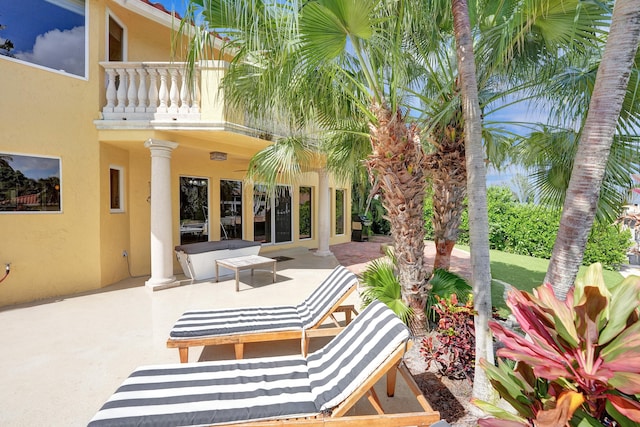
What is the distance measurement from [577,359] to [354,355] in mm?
1808

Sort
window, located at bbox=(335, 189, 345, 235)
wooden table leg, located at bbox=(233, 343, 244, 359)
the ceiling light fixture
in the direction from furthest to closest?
1. window, located at bbox=(335, 189, 345, 235)
2. the ceiling light fixture
3. wooden table leg, located at bbox=(233, 343, 244, 359)

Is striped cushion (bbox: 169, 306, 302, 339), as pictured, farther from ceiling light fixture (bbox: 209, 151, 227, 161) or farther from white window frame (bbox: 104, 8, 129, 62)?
white window frame (bbox: 104, 8, 129, 62)

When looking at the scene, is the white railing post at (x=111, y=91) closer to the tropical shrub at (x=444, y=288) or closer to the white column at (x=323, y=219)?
the white column at (x=323, y=219)

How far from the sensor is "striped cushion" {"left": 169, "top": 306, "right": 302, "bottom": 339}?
158 inches

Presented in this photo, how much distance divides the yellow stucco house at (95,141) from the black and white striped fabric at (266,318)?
13.5 ft

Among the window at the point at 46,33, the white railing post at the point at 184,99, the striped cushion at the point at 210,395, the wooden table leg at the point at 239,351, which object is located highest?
the window at the point at 46,33

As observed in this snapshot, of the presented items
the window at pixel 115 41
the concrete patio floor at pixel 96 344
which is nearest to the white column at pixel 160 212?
the concrete patio floor at pixel 96 344

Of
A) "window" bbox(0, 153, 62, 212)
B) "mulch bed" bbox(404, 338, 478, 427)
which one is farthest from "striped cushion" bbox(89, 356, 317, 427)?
"window" bbox(0, 153, 62, 212)

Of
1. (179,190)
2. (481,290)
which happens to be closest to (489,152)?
(481,290)

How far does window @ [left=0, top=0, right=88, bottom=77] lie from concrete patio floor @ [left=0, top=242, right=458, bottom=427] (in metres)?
5.68

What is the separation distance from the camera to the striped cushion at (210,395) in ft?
7.86

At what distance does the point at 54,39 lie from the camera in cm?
702

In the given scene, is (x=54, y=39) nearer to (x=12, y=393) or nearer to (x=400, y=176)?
(x=12, y=393)

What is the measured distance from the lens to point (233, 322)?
14.1 feet
